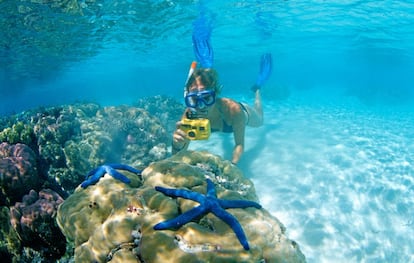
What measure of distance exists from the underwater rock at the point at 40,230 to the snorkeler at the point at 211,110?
3171 mm

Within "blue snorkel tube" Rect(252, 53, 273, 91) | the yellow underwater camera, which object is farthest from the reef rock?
"blue snorkel tube" Rect(252, 53, 273, 91)

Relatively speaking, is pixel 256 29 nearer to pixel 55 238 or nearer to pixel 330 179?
pixel 330 179

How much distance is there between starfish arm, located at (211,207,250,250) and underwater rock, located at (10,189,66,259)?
9.33ft

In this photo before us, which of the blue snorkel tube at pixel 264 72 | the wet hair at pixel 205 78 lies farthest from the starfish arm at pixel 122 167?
the blue snorkel tube at pixel 264 72

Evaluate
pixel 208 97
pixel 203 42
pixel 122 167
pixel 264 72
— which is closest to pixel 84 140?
pixel 208 97

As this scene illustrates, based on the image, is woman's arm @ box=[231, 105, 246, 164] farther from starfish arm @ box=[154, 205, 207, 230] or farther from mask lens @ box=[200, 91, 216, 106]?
starfish arm @ box=[154, 205, 207, 230]

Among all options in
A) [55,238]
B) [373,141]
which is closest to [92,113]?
[55,238]

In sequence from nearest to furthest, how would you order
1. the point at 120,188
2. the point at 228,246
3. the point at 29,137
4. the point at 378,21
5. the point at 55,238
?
1. the point at 228,246
2. the point at 120,188
3. the point at 55,238
4. the point at 29,137
5. the point at 378,21

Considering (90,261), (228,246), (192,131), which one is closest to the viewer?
(228,246)

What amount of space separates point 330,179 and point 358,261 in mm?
3284

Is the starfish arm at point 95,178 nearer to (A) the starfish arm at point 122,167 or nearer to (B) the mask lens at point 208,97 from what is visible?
(A) the starfish arm at point 122,167

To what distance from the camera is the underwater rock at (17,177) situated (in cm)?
518

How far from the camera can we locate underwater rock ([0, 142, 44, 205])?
518 cm

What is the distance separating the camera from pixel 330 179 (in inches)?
342
